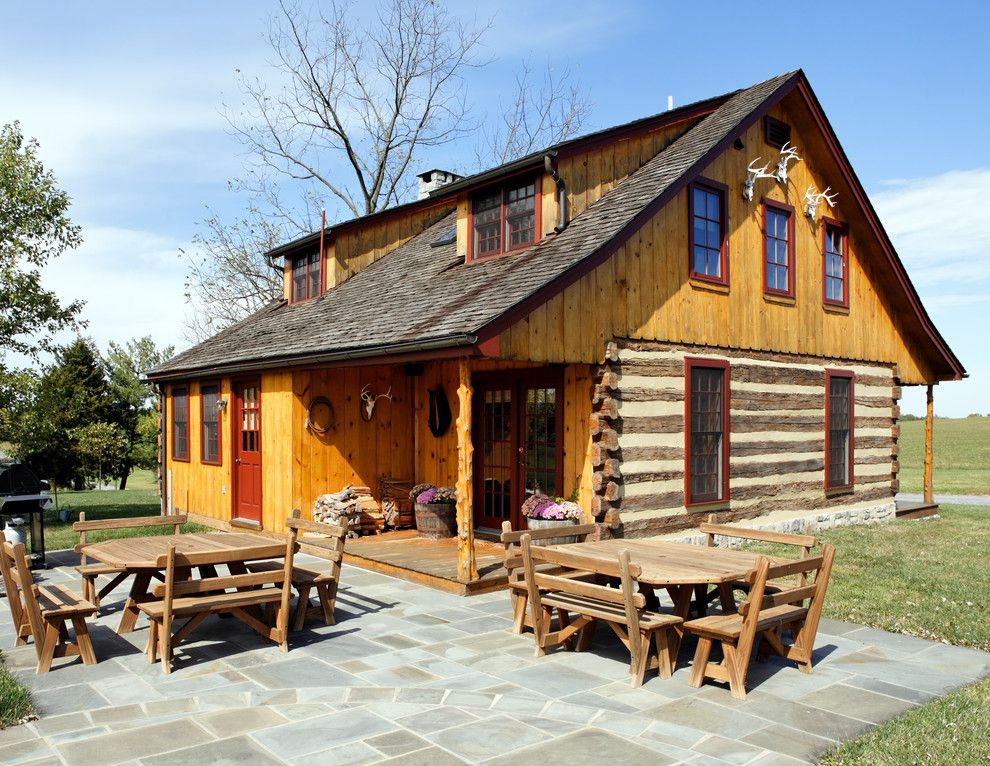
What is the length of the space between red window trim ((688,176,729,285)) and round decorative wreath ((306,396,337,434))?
5642mm

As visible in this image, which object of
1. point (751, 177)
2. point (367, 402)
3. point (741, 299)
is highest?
point (751, 177)

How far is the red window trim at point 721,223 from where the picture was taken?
11.4 m

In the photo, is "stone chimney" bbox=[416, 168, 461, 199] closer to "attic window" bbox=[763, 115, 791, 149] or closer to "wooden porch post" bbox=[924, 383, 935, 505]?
"attic window" bbox=[763, 115, 791, 149]

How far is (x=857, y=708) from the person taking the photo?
525cm

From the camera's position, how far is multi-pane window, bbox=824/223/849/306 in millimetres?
14125

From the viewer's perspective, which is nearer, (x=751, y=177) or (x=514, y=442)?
(x=514, y=442)

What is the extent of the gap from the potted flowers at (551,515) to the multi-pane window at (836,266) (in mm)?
6893

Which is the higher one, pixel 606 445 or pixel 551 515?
pixel 606 445

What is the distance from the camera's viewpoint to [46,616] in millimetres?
5938

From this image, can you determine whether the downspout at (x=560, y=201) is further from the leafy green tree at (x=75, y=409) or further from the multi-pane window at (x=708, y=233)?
the leafy green tree at (x=75, y=409)

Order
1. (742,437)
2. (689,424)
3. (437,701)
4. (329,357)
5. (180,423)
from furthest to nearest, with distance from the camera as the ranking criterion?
(180,423)
(742,437)
(689,424)
(329,357)
(437,701)

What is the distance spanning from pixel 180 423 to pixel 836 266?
1267 cm

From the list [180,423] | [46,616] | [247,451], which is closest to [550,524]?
[46,616]

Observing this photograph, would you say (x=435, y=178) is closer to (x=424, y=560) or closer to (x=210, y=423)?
(x=210, y=423)
